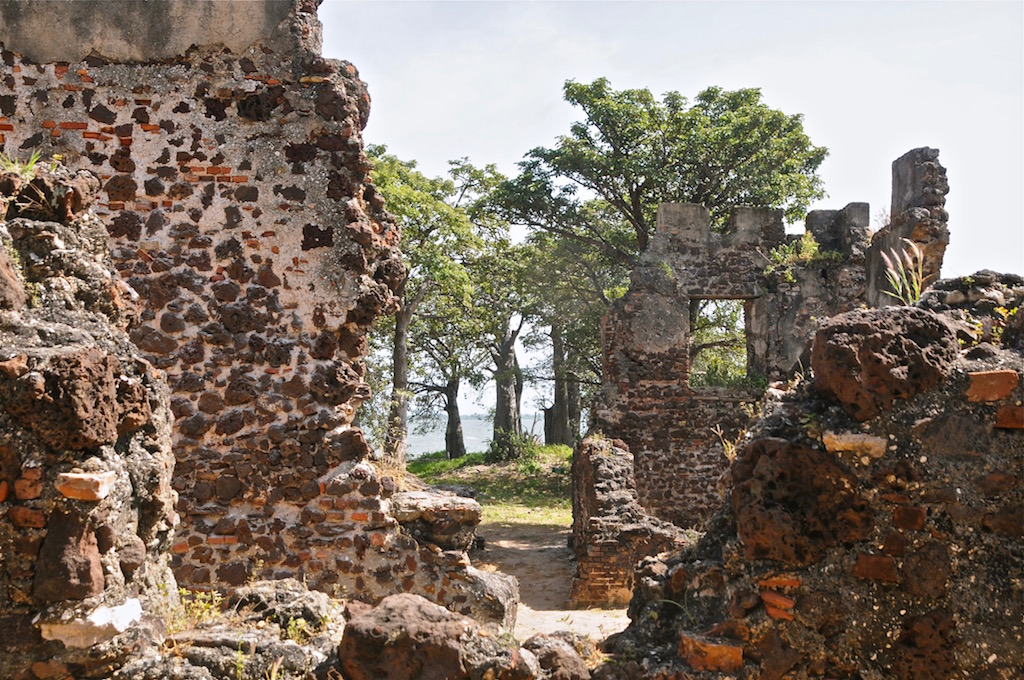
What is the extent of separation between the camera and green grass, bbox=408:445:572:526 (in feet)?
60.2

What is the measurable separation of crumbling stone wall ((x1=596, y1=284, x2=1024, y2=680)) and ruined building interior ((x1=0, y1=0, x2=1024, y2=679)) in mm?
12

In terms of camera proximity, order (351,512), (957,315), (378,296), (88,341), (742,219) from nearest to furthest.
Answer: (88,341), (957,315), (351,512), (378,296), (742,219)

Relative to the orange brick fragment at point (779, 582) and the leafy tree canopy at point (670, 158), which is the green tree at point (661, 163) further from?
the orange brick fragment at point (779, 582)

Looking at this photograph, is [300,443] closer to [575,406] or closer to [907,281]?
[907,281]

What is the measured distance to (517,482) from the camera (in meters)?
22.4

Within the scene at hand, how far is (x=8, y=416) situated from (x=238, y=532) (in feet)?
10.0

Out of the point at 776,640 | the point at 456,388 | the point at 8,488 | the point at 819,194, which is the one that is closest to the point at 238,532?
the point at 8,488

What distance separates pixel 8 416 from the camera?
→ 3.37 m

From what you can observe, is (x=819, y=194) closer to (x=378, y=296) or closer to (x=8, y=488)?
(x=378, y=296)

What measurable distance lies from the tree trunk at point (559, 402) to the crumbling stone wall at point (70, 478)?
23451 millimetres

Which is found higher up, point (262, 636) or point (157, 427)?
point (157, 427)

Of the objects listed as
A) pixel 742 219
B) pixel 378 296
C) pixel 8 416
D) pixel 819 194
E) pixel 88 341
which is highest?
pixel 819 194

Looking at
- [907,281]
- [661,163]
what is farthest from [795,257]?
[907,281]

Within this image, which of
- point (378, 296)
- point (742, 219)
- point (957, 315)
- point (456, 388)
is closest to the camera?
point (957, 315)
